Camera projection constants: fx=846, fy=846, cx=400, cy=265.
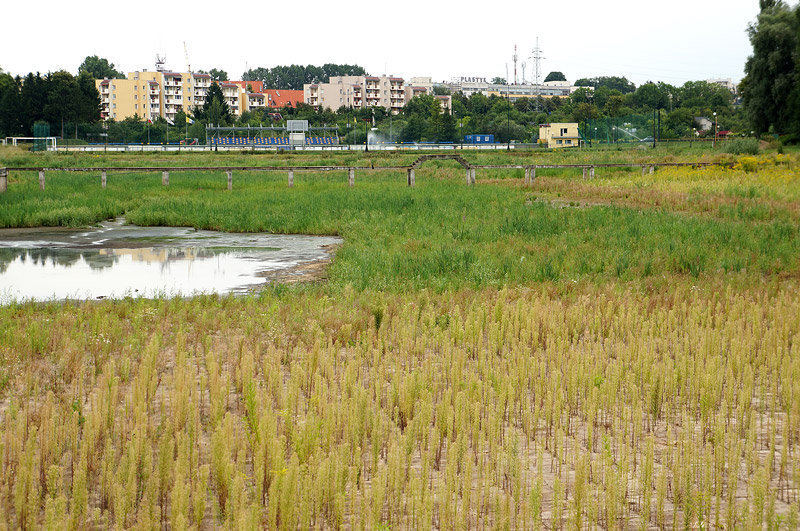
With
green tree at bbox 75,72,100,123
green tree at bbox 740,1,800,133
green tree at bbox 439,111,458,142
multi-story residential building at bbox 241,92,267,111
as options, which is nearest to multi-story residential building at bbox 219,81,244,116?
multi-story residential building at bbox 241,92,267,111

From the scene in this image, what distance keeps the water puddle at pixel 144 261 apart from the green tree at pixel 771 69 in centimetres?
5195

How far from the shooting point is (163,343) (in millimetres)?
9320

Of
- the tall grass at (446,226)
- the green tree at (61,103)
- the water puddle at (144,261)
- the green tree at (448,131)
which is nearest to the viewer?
the water puddle at (144,261)

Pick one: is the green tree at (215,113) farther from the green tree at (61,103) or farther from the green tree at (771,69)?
the green tree at (771,69)

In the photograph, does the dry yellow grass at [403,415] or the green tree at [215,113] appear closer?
A: the dry yellow grass at [403,415]

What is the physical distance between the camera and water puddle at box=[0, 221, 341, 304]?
1361 cm

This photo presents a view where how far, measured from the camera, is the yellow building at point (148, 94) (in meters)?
180

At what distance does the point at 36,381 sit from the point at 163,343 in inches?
73.1

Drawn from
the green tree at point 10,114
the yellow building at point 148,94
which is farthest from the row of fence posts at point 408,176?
the yellow building at point 148,94

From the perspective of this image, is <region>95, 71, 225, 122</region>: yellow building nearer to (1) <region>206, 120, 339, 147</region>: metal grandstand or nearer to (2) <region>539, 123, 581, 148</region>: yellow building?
(1) <region>206, 120, 339, 147</region>: metal grandstand

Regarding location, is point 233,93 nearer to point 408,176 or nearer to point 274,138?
point 274,138

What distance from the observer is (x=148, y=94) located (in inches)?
7156

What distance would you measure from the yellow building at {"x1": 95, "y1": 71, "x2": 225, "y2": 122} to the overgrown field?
6758 inches

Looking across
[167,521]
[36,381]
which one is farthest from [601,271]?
[167,521]
